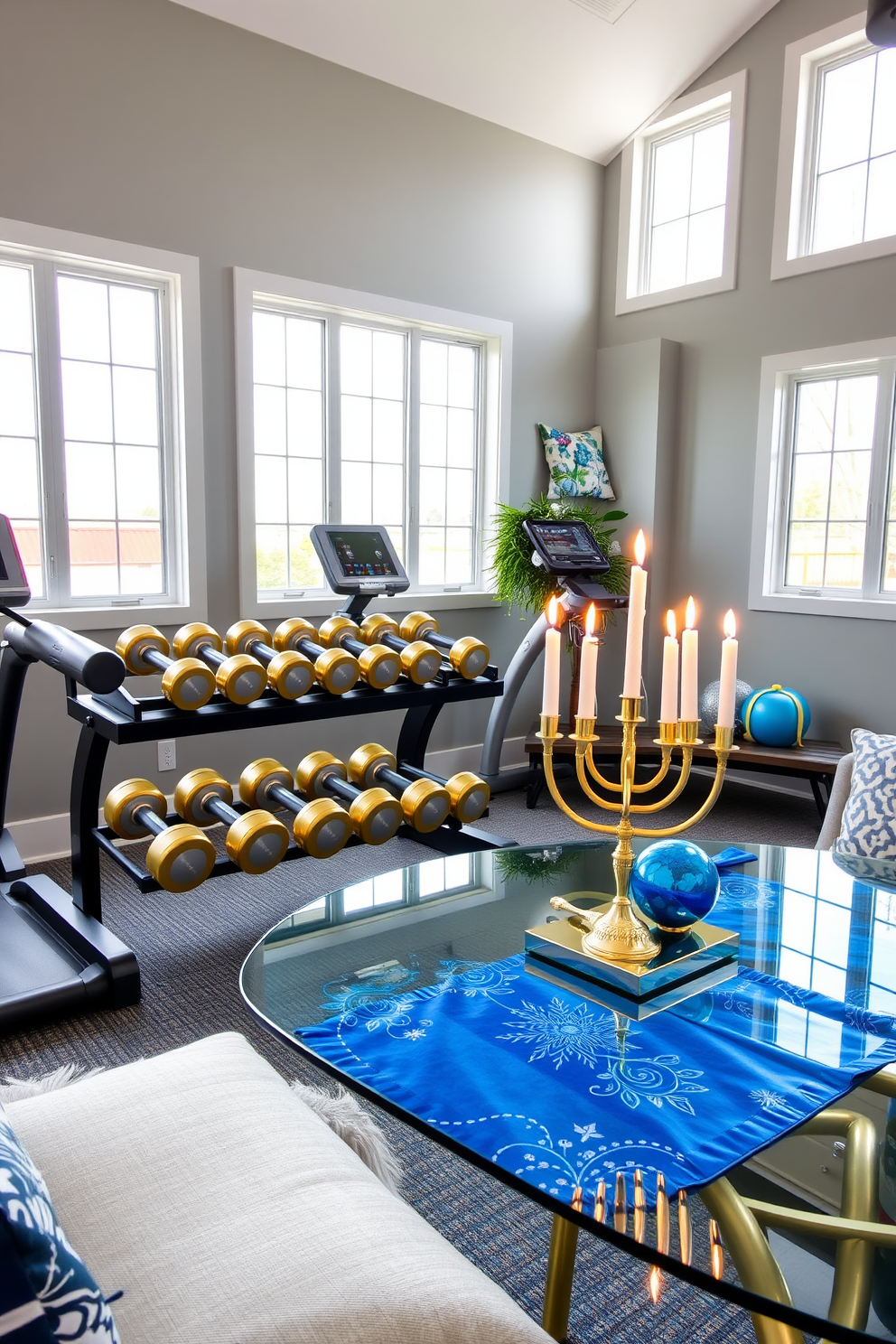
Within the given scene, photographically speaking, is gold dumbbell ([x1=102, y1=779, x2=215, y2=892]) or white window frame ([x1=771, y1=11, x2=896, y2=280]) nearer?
gold dumbbell ([x1=102, y1=779, x2=215, y2=892])

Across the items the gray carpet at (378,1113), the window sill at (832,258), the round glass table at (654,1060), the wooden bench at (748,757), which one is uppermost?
the window sill at (832,258)

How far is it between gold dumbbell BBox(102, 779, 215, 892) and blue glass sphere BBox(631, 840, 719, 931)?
1.45m

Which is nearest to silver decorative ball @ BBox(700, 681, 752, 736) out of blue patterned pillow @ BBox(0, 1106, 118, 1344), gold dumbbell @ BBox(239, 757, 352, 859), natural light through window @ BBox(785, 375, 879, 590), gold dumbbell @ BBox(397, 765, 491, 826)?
natural light through window @ BBox(785, 375, 879, 590)

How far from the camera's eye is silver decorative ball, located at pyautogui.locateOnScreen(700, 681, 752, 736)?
451cm

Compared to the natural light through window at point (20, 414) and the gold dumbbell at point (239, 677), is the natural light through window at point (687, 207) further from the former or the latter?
the gold dumbbell at point (239, 677)

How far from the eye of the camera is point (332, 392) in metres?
4.46

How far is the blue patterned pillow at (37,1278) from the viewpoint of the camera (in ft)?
1.86

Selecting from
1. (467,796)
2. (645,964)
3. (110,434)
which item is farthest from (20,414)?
(645,964)

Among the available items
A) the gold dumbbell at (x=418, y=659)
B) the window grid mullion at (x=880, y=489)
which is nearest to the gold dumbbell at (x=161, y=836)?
the gold dumbbell at (x=418, y=659)

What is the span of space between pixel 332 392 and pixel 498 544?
110 centimetres

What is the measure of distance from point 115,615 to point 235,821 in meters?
1.46

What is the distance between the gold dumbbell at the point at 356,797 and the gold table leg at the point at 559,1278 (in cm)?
149

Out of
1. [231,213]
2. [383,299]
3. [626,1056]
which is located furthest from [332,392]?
[626,1056]

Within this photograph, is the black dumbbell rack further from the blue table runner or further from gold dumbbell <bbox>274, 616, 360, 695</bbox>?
the blue table runner
